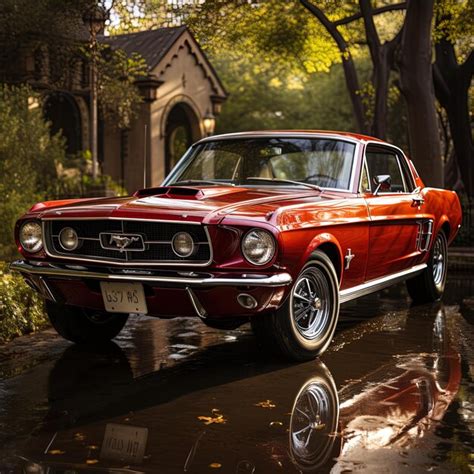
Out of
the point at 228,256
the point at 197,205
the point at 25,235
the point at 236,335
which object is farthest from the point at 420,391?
the point at 25,235

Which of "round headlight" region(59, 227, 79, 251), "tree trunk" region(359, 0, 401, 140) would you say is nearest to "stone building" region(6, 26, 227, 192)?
"tree trunk" region(359, 0, 401, 140)

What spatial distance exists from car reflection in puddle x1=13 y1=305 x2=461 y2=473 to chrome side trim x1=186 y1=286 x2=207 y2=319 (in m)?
0.44

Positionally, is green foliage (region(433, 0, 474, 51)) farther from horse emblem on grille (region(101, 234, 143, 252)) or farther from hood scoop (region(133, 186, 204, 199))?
horse emblem on grille (region(101, 234, 143, 252))

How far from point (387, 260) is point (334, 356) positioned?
153 centimetres

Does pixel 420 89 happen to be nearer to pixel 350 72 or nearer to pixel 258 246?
pixel 350 72

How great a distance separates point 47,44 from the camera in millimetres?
22484

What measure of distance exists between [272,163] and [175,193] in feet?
4.36

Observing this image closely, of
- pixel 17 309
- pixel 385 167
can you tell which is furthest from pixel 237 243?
pixel 385 167

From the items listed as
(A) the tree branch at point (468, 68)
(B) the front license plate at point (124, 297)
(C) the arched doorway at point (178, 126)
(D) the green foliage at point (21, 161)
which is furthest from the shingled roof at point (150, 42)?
(B) the front license plate at point (124, 297)

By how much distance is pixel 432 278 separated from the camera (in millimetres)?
9672

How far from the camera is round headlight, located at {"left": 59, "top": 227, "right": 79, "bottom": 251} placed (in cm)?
652

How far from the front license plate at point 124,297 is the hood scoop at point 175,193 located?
824 millimetres

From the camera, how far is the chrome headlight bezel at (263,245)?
19.7 ft

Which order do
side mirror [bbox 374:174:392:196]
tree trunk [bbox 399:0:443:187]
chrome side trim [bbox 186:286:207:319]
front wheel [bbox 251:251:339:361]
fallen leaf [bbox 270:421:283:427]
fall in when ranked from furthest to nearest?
tree trunk [bbox 399:0:443:187] < side mirror [bbox 374:174:392:196] < front wheel [bbox 251:251:339:361] < chrome side trim [bbox 186:286:207:319] < fallen leaf [bbox 270:421:283:427]
